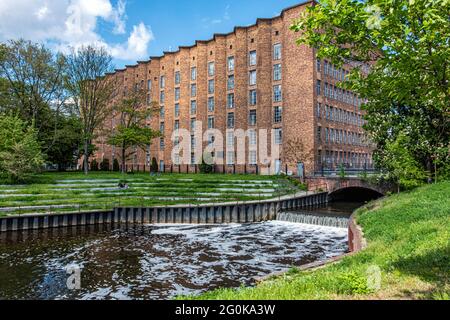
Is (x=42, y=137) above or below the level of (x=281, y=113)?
below

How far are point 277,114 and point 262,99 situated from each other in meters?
3.45

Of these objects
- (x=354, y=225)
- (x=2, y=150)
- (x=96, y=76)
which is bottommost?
(x=354, y=225)

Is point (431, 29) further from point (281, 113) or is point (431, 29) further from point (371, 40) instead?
point (281, 113)

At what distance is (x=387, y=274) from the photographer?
272 inches

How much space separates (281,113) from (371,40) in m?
40.8

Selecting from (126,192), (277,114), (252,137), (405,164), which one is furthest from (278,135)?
(405,164)

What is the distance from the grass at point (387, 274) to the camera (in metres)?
5.92

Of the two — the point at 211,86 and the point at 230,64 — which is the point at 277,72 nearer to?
the point at 230,64

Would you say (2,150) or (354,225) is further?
(2,150)

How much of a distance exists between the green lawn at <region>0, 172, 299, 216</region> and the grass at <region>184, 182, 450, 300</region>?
1944cm

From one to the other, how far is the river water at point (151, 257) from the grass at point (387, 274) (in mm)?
4788

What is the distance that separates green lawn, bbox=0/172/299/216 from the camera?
25.4 m
